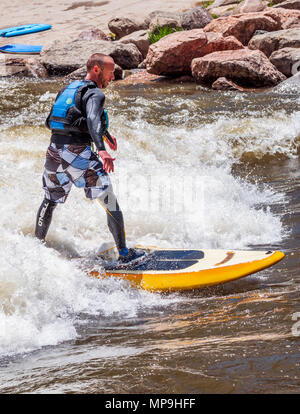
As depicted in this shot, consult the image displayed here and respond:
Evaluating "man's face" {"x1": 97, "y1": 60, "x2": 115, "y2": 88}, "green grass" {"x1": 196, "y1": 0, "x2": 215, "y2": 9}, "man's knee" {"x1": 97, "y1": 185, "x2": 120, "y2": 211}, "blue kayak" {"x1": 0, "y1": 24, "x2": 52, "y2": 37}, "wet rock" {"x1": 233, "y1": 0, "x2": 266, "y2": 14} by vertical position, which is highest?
"man's face" {"x1": 97, "y1": 60, "x2": 115, "y2": 88}

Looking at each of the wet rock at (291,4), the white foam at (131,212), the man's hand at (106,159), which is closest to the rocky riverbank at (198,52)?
the wet rock at (291,4)

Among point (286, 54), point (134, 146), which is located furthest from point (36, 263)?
point (286, 54)

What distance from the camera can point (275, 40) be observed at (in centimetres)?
1162

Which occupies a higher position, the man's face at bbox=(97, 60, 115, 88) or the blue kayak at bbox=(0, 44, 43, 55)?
the man's face at bbox=(97, 60, 115, 88)

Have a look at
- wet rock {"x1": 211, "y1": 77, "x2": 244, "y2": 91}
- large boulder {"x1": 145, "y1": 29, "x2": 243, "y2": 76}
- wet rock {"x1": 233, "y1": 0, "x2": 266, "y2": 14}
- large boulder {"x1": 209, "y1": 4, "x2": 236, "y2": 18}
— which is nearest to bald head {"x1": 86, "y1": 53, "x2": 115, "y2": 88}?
wet rock {"x1": 211, "y1": 77, "x2": 244, "y2": 91}

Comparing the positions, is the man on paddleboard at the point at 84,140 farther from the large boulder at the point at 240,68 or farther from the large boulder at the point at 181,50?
the large boulder at the point at 181,50

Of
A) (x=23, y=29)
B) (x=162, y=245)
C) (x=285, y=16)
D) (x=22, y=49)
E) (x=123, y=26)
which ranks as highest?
(x=23, y=29)

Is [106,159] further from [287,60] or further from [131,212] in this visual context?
[287,60]

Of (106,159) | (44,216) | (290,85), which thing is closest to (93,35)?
(290,85)

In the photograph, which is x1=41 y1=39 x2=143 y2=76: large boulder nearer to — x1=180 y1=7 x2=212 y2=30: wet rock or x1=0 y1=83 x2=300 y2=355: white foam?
x1=180 y1=7 x2=212 y2=30: wet rock

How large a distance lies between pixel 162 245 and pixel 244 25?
31.4 feet

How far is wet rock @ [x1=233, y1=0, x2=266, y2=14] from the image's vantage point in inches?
562

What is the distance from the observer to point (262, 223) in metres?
4.90
